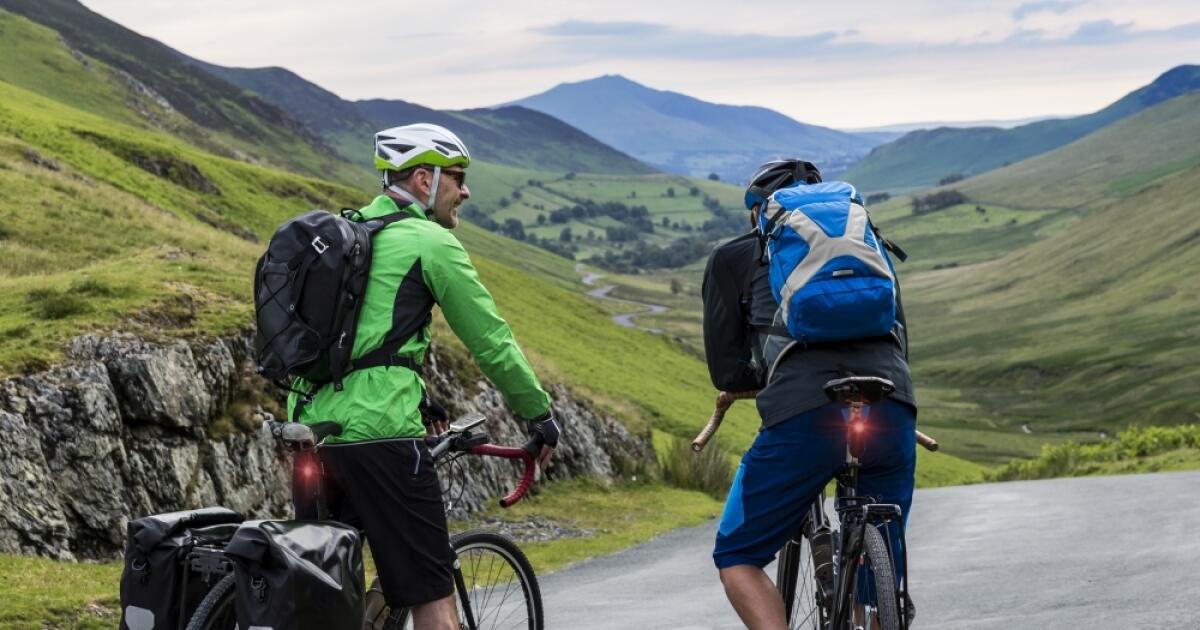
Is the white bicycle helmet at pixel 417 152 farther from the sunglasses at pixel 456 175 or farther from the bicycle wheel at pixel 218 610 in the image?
the bicycle wheel at pixel 218 610

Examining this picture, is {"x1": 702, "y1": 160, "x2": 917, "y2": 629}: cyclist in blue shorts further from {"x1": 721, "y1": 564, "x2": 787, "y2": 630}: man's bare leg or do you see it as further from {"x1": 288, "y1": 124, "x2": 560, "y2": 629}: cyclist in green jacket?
{"x1": 288, "y1": 124, "x2": 560, "y2": 629}: cyclist in green jacket

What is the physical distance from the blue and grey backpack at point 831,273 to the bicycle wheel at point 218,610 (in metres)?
2.77

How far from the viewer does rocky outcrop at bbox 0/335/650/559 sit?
16219mm

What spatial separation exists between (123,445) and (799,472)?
13849 millimetres

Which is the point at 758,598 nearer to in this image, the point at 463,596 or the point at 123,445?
the point at 463,596

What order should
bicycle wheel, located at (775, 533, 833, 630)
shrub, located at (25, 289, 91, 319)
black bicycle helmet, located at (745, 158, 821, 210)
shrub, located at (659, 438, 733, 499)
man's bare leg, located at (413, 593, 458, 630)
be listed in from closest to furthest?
man's bare leg, located at (413, 593, 458, 630) → bicycle wheel, located at (775, 533, 833, 630) → black bicycle helmet, located at (745, 158, 821, 210) → shrub, located at (25, 289, 91, 319) → shrub, located at (659, 438, 733, 499)

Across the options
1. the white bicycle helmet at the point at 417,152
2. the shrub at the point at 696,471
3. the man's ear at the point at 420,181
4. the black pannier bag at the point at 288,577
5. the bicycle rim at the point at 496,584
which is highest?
the white bicycle helmet at the point at 417,152

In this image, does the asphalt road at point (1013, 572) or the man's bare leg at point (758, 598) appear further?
the asphalt road at point (1013, 572)

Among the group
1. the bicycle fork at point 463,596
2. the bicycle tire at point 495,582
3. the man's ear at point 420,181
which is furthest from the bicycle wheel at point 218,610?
the man's ear at point 420,181

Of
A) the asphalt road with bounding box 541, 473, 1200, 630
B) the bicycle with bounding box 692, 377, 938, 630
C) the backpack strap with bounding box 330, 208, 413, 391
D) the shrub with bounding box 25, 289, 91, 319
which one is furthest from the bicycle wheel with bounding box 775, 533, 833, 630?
the shrub with bounding box 25, 289, 91, 319

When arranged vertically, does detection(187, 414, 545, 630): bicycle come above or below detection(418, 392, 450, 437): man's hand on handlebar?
below

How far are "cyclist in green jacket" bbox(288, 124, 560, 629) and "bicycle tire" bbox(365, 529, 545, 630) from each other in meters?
0.53

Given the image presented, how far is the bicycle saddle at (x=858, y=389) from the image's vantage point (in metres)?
5.96

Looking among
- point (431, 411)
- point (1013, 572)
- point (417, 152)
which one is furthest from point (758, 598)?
point (1013, 572)
